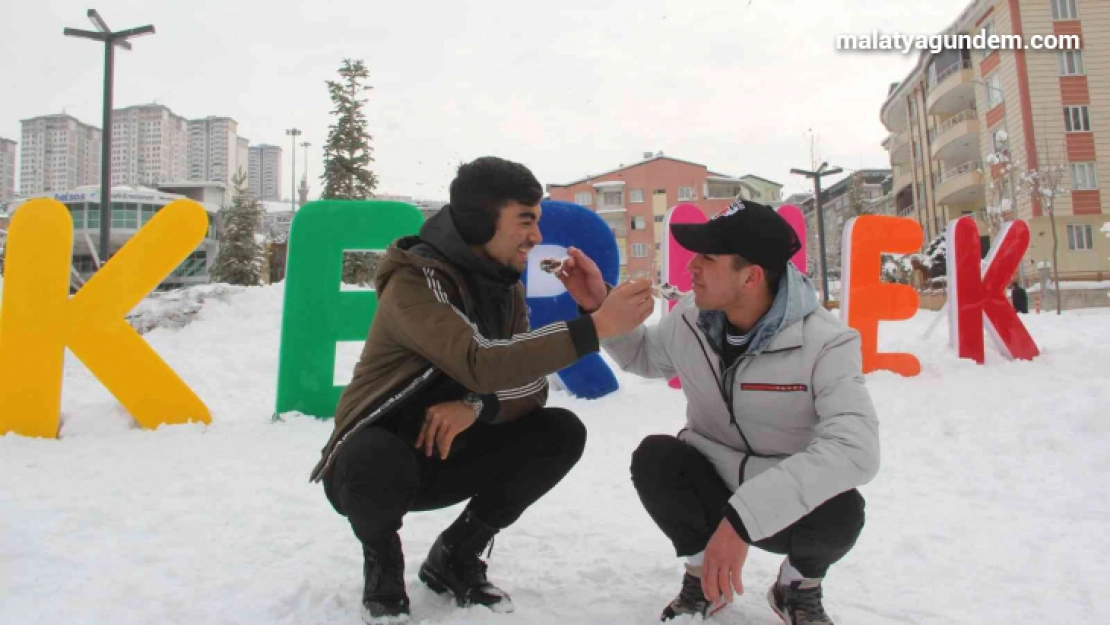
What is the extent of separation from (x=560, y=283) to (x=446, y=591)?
467cm

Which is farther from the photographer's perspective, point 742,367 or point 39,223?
point 39,223

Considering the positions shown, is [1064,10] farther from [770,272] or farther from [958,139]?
[770,272]

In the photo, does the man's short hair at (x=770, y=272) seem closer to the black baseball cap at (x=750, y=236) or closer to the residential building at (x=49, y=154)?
the black baseball cap at (x=750, y=236)

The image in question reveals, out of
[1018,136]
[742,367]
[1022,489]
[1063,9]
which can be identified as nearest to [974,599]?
[742,367]

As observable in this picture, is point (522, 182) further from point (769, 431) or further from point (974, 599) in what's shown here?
point (974, 599)

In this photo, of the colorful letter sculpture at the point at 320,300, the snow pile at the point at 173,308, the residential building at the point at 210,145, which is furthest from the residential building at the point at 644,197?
the residential building at the point at 210,145

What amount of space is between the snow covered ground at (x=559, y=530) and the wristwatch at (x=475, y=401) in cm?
62

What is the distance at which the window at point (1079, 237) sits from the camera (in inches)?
1081

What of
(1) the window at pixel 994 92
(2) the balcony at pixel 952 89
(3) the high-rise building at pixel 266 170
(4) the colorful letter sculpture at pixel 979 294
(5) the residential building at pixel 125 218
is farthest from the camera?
(3) the high-rise building at pixel 266 170

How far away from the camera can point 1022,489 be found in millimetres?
3797

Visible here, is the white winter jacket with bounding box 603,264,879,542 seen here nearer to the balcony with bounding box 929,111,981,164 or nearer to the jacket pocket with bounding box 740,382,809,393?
the jacket pocket with bounding box 740,382,809,393

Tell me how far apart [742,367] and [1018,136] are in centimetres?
3268

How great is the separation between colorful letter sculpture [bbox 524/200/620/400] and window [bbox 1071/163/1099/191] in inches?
1155

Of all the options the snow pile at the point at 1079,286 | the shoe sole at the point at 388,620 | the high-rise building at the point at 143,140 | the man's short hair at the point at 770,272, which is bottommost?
the shoe sole at the point at 388,620
